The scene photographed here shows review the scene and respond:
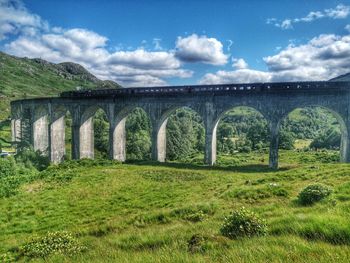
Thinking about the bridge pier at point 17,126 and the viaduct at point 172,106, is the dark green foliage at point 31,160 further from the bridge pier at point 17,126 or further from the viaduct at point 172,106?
the bridge pier at point 17,126

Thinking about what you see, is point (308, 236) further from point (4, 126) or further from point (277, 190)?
point (4, 126)

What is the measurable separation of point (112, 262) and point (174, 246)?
163cm

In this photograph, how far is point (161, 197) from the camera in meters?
20.8

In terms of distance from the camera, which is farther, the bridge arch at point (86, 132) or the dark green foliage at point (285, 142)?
the dark green foliage at point (285, 142)

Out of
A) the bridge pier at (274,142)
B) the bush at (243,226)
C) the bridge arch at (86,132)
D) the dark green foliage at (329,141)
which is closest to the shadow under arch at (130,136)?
the bridge arch at (86,132)

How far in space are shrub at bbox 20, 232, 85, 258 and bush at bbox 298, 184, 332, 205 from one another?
8663 millimetres

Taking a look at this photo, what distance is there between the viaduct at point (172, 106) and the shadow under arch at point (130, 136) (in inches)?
6.0

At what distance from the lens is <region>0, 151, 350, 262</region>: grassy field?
21.2ft

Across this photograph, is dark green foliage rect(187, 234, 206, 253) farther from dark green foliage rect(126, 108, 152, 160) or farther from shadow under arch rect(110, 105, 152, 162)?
dark green foliage rect(126, 108, 152, 160)

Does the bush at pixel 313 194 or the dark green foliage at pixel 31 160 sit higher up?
the bush at pixel 313 194

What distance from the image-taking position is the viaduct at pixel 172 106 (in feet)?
101

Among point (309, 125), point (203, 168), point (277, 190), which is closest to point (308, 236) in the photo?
point (277, 190)

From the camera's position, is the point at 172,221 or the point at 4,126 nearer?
the point at 172,221

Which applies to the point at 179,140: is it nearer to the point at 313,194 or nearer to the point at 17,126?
the point at 17,126
